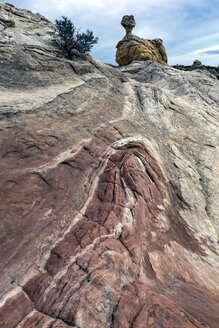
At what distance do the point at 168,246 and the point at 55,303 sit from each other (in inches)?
181

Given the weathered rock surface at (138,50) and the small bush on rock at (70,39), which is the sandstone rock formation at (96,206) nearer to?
the small bush on rock at (70,39)

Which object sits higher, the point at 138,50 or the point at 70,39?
the point at 138,50

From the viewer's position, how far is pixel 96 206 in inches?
286

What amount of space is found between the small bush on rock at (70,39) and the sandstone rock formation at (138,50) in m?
29.7

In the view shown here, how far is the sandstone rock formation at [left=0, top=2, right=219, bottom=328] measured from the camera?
4707 millimetres

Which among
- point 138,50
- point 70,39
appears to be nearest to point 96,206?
point 70,39

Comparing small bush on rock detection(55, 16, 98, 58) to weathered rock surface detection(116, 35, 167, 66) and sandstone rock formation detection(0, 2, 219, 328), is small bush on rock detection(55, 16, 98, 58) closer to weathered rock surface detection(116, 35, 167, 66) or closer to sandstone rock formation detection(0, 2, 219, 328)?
sandstone rock formation detection(0, 2, 219, 328)

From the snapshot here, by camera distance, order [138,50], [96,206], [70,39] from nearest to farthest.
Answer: [96,206] → [70,39] → [138,50]

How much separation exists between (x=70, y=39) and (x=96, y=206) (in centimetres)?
1555

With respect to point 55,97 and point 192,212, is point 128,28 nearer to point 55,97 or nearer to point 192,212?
point 55,97

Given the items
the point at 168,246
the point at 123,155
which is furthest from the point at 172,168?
the point at 168,246

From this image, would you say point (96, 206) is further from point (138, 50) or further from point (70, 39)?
point (138, 50)

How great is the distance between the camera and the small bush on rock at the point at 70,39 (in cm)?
1632

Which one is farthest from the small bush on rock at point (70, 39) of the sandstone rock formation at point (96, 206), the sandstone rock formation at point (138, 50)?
the sandstone rock formation at point (138, 50)
